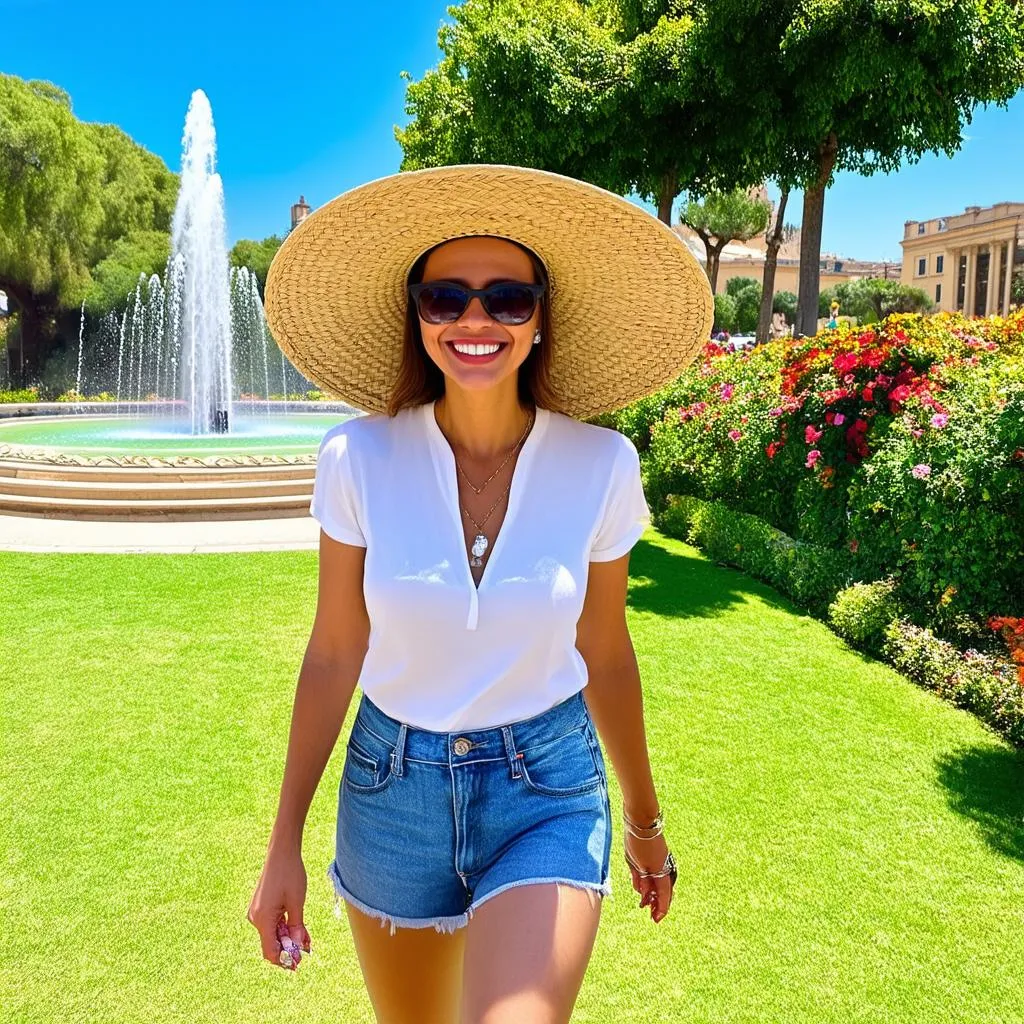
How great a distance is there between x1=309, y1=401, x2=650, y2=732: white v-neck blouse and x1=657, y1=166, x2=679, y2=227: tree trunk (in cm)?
1508

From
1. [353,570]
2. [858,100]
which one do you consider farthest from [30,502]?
[858,100]

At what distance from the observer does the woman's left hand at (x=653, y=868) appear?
73.7 inches

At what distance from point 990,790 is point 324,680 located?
3569 millimetres

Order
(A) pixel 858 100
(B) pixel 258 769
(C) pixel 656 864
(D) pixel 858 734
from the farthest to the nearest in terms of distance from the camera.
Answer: (A) pixel 858 100
(D) pixel 858 734
(B) pixel 258 769
(C) pixel 656 864

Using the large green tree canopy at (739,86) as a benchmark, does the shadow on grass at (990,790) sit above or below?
below

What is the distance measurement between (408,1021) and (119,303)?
117 ft

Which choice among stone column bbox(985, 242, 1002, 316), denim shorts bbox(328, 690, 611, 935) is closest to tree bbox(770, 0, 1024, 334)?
denim shorts bbox(328, 690, 611, 935)

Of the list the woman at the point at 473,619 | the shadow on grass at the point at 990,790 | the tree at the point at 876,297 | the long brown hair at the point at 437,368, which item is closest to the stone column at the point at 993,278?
the tree at the point at 876,297

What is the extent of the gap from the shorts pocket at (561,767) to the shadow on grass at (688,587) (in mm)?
5196

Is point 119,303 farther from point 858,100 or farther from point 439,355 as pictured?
point 439,355

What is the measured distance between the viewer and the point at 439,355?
1.74 m

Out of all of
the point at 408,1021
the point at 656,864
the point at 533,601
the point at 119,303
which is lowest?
the point at 408,1021

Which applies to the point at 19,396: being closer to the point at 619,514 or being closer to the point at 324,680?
the point at 324,680

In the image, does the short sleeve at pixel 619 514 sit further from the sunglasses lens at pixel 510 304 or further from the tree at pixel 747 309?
the tree at pixel 747 309
